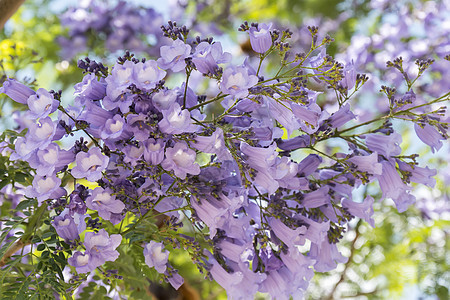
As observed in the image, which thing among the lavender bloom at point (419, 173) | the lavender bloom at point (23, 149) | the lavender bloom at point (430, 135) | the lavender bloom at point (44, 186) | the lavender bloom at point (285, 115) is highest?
the lavender bloom at point (23, 149)

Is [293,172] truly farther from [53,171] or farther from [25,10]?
[25,10]

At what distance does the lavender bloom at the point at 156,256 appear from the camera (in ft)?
1.65

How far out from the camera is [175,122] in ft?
1.46

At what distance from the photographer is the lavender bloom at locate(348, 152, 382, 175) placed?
51 centimetres

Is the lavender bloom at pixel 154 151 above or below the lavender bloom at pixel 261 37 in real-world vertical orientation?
below

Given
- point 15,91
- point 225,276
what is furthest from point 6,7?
point 225,276

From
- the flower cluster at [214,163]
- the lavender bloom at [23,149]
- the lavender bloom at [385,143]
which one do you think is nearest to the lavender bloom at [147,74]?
the flower cluster at [214,163]

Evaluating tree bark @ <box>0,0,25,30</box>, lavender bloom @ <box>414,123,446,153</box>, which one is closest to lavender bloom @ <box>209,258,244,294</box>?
lavender bloom @ <box>414,123,446,153</box>

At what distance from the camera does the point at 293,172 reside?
1.63 ft

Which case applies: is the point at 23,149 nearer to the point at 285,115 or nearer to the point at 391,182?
the point at 285,115

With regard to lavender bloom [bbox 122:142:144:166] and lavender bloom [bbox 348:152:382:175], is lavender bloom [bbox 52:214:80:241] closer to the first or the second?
lavender bloom [bbox 122:142:144:166]

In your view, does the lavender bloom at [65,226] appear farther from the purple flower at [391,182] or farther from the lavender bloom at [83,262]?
the purple flower at [391,182]

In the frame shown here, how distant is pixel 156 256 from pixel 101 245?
0.17ft

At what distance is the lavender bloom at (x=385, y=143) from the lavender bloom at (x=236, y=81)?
0.16 m
